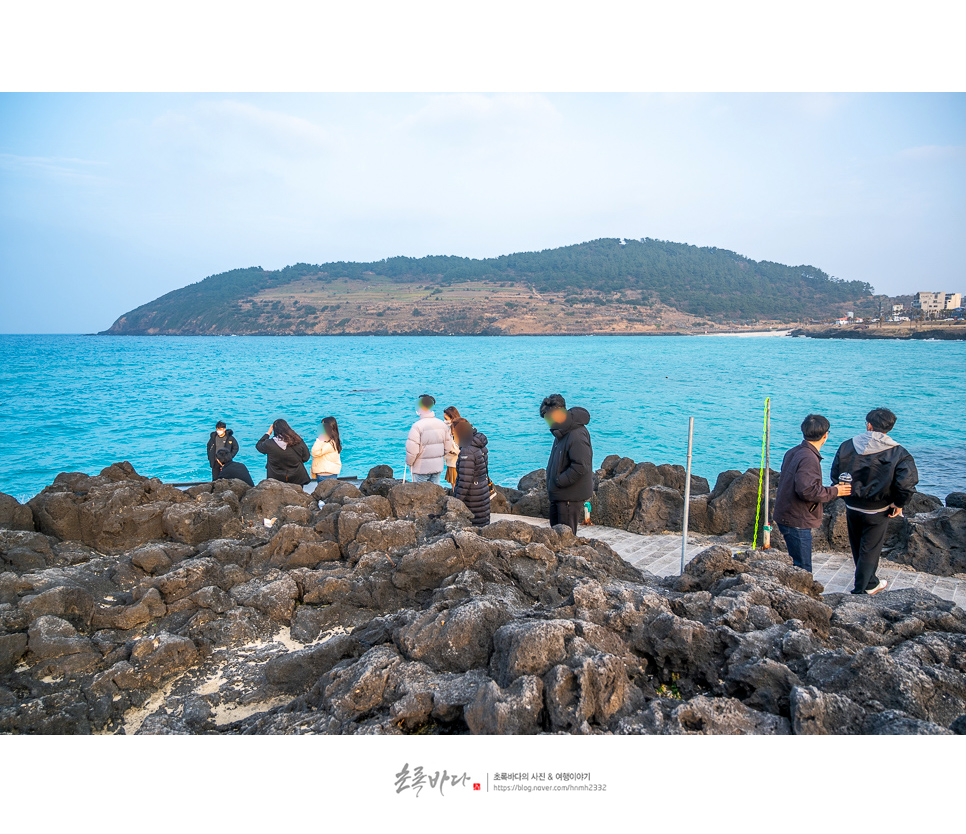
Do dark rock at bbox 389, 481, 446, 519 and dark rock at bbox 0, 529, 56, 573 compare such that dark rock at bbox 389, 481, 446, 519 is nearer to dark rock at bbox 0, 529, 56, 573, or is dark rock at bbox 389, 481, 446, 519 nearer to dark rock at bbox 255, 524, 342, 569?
dark rock at bbox 255, 524, 342, 569

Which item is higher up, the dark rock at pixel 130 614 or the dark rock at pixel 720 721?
the dark rock at pixel 720 721

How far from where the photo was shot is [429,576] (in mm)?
4797

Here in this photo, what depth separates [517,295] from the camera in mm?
133250

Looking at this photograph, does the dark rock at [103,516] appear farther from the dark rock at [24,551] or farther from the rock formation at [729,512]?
the rock formation at [729,512]

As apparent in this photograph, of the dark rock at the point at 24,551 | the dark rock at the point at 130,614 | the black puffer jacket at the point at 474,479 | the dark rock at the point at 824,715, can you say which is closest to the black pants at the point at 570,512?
the black puffer jacket at the point at 474,479

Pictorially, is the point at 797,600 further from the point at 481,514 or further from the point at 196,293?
the point at 196,293

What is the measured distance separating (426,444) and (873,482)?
5373 millimetres

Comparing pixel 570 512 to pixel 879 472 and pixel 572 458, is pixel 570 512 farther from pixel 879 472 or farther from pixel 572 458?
pixel 879 472

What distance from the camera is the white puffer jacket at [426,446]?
8.31 metres

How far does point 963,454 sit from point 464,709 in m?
25.5

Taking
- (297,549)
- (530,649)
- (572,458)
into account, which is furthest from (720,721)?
(297,549)

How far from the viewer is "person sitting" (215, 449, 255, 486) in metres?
9.23

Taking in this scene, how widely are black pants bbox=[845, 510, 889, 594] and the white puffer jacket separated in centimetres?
509

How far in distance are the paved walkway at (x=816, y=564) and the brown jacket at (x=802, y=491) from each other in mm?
941
